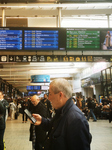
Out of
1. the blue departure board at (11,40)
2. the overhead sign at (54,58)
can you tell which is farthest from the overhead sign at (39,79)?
the blue departure board at (11,40)

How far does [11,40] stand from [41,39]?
1.16 meters

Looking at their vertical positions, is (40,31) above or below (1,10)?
below

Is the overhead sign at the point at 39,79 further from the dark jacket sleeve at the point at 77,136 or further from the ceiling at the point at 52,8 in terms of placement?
the dark jacket sleeve at the point at 77,136

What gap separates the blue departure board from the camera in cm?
977

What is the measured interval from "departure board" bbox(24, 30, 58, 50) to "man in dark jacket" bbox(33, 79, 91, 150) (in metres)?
7.48

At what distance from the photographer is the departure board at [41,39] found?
9.79 meters

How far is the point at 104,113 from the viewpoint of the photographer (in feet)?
64.7

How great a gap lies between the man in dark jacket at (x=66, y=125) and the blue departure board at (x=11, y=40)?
759 cm

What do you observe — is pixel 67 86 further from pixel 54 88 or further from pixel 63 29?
pixel 63 29

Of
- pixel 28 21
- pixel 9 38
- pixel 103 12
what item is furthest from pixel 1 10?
pixel 103 12

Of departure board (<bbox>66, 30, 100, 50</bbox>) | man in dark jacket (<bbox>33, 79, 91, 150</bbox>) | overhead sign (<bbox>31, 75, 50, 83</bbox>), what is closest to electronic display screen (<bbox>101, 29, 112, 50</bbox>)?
departure board (<bbox>66, 30, 100, 50</bbox>)

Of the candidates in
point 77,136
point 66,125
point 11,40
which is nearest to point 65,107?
point 66,125

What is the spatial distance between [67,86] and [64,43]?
7549mm

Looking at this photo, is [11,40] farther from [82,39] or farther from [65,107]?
[65,107]
